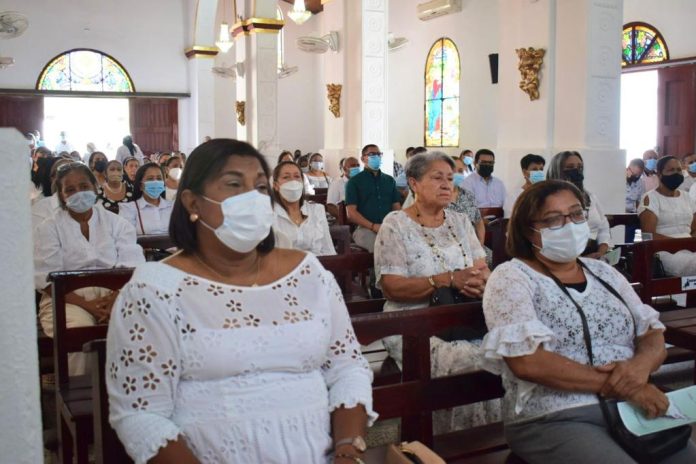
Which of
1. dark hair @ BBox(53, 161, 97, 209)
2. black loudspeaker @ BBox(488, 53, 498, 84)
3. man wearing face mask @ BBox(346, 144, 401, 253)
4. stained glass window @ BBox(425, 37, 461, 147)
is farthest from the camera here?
stained glass window @ BBox(425, 37, 461, 147)

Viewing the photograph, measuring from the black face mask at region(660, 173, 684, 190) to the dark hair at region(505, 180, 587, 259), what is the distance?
372 centimetres

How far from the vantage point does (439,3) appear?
1697 cm

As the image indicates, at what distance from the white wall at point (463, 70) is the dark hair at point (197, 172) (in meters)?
14.1

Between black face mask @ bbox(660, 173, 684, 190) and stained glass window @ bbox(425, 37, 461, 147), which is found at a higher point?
stained glass window @ bbox(425, 37, 461, 147)

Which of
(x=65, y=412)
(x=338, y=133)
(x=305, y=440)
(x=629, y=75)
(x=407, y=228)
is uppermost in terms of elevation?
(x=629, y=75)

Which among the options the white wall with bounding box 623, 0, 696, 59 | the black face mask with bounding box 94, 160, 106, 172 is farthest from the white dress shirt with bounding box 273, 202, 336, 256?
the white wall with bounding box 623, 0, 696, 59

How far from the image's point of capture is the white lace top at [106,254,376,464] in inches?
75.6

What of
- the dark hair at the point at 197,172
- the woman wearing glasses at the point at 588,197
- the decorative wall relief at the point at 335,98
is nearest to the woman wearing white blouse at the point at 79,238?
the dark hair at the point at 197,172

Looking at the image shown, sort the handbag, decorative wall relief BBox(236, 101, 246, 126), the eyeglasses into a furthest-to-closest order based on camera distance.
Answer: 1. decorative wall relief BBox(236, 101, 246, 126)
2. the eyeglasses
3. the handbag

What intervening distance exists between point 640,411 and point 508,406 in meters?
0.43

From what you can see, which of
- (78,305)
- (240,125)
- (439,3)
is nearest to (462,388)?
(78,305)

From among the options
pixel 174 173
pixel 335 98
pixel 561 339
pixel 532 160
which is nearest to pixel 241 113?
pixel 335 98

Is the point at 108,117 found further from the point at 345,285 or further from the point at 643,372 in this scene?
the point at 643,372

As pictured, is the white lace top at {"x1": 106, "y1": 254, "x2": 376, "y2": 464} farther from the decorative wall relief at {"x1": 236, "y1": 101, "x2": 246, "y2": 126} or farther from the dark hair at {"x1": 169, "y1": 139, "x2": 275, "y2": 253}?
the decorative wall relief at {"x1": 236, "y1": 101, "x2": 246, "y2": 126}
